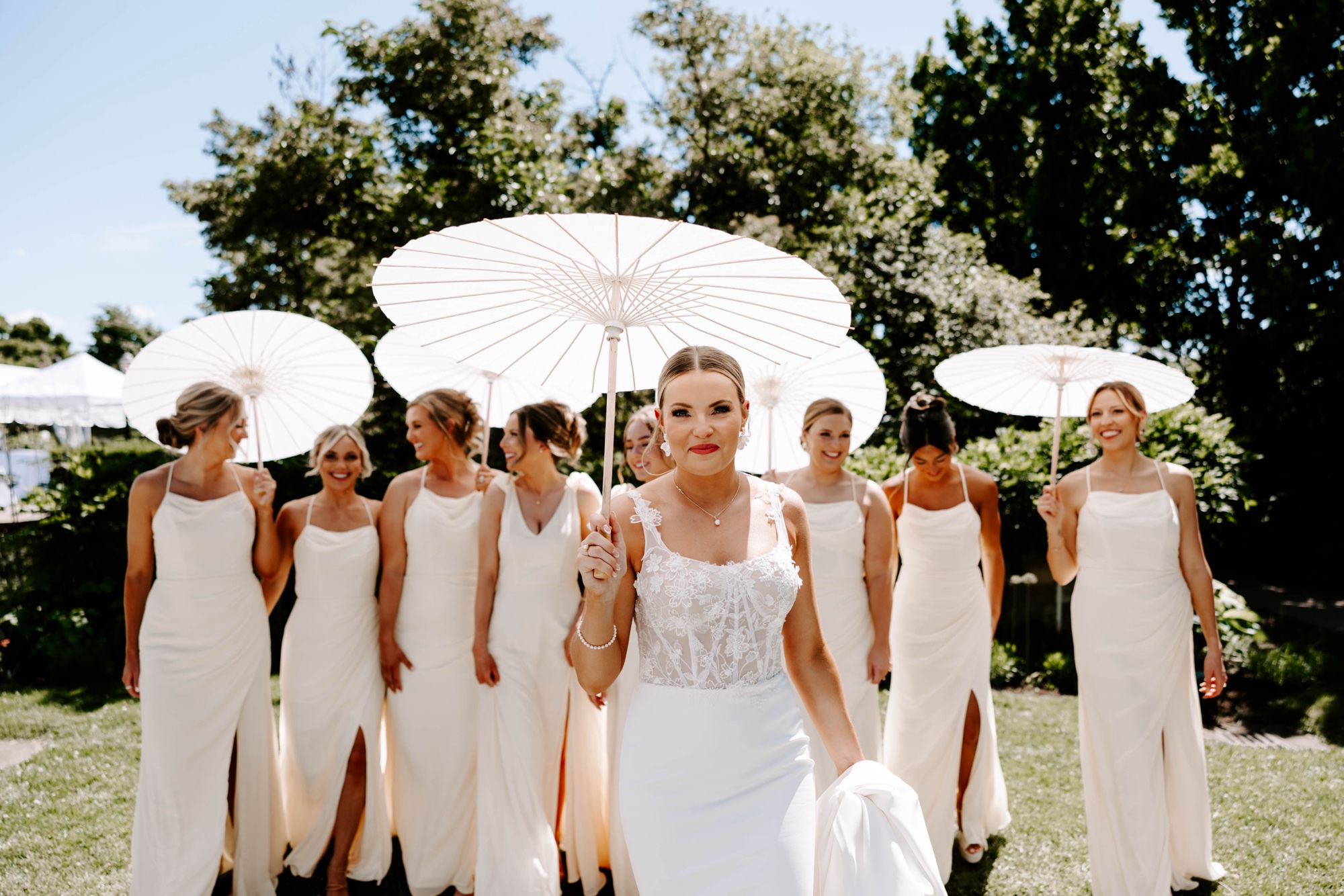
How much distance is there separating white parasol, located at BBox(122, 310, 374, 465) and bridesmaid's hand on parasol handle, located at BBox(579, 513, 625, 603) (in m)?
2.59

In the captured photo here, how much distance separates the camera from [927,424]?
4.82 metres

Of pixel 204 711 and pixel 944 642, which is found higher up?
pixel 944 642

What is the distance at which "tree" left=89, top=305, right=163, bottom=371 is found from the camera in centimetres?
5391

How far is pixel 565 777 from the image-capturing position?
185 inches

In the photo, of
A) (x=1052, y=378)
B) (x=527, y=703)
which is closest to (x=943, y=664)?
(x=1052, y=378)

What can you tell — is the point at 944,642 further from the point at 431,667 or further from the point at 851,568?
the point at 431,667

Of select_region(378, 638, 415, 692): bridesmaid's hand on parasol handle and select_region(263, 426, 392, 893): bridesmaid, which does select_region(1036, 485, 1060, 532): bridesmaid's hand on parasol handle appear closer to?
select_region(378, 638, 415, 692): bridesmaid's hand on parasol handle

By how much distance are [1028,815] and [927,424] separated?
8.43ft

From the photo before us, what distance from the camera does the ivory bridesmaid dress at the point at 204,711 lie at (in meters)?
4.14

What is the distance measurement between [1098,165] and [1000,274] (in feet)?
18.8

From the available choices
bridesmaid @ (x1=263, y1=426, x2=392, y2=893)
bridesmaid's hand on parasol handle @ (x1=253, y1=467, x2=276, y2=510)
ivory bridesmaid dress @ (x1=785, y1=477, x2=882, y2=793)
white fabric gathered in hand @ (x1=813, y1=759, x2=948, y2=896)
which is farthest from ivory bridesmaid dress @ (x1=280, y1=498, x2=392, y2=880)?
white fabric gathered in hand @ (x1=813, y1=759, x2=948, y2=896)

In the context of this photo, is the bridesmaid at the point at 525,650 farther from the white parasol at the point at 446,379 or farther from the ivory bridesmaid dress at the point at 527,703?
the white parasol at the point at 446,379

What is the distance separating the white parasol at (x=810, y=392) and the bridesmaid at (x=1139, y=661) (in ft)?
3.86

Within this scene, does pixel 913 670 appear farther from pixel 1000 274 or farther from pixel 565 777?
pixel 1000 274
